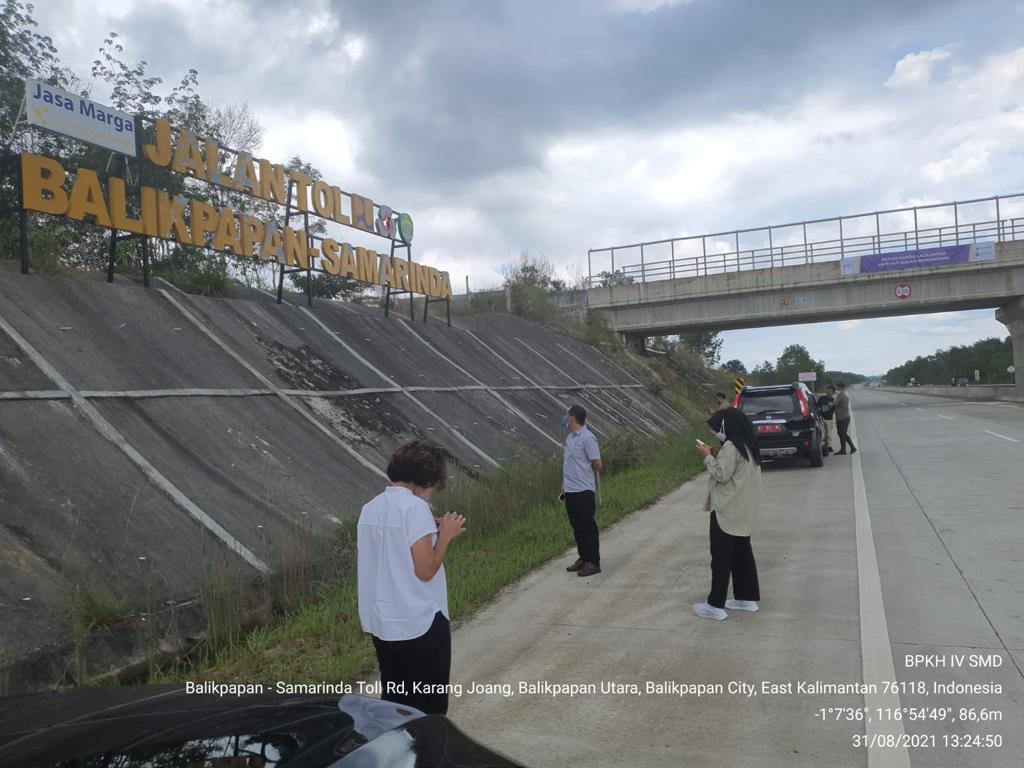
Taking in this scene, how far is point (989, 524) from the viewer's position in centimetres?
852

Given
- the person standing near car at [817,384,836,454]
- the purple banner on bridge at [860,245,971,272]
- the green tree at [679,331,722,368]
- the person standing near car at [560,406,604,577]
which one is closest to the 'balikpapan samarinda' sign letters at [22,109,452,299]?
the person standing near car at [560,406,604,577]

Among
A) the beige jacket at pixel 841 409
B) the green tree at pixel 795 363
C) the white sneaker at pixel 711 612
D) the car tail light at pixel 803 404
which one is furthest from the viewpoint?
the green tree at pixel 795 363

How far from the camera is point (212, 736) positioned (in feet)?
6.97

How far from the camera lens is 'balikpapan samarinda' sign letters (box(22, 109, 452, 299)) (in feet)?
36.1

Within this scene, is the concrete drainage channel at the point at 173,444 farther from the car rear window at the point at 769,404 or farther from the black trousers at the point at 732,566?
the car rear window at the point at 769,404

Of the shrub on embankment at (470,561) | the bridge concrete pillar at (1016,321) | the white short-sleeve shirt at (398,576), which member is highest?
the bridge concrete pillar at (1016,321)

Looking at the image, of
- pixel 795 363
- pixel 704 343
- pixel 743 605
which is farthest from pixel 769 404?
pixel 795 363

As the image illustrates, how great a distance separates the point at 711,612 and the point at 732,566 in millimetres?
439

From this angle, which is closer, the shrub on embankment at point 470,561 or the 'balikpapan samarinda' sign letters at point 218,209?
the shrub on embankment at point 470,561

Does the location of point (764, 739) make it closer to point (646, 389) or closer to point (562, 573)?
point (562, 573)

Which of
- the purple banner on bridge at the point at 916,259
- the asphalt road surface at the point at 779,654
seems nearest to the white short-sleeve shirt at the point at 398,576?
the asphalt road surface at the point at 779,654

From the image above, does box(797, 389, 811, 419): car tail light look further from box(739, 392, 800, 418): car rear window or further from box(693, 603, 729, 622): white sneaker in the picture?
box(693, 603, 729, 622): white sneaker

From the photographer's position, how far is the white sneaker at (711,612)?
5723 millimetres

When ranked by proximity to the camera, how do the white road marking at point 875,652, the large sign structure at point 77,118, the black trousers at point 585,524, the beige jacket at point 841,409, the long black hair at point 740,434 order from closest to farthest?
the white road marking at point 875,652, the long black hair at point 740,434, the black trousers at point 585,524, the large sign structure at point 77,118, the beige jacket at point 841,409
